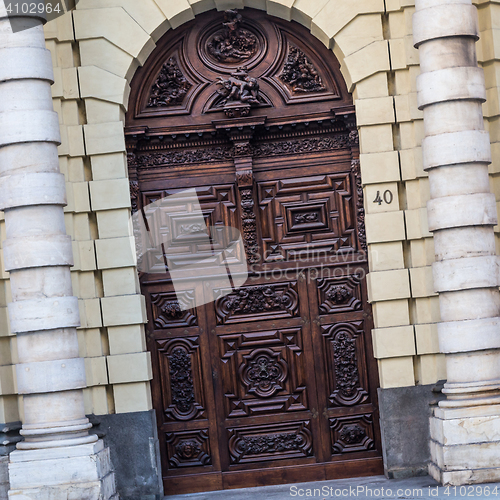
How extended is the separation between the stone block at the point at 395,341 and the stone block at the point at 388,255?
2.37ft

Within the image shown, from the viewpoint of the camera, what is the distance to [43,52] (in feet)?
25.3

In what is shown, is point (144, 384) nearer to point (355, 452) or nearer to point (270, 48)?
point (355, 452)

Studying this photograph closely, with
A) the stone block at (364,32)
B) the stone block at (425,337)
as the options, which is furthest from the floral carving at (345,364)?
the stone block at (364,32)

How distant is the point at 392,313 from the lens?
27.9 ft

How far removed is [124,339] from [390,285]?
3.17 metres

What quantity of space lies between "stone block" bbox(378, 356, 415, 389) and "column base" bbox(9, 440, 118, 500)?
3372mm

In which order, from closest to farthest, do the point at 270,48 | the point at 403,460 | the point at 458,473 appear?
the point at 458,473
the point at 403,460
the point at 270,48

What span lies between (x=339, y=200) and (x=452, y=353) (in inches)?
89.8

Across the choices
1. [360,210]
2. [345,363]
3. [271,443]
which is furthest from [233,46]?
[271,443]

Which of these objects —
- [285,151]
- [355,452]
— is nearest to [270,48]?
[285,151]

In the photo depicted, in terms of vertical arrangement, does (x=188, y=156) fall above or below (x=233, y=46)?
below

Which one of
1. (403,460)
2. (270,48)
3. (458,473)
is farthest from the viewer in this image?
(270,48)

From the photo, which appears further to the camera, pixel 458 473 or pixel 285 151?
pixel 285 151

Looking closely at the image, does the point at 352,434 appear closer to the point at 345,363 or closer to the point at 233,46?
the point at 345,363
